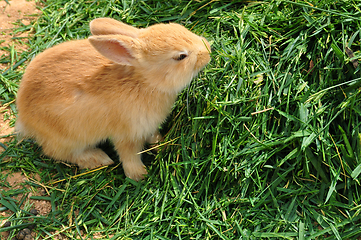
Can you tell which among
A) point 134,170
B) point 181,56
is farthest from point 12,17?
point 181,56

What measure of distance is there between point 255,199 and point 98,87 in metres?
2.06

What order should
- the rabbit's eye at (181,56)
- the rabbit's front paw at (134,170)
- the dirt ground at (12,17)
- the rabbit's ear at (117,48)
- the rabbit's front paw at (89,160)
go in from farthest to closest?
1. the dirt ground at (12,17)
2. the rabbit's front paw at (89,160)
3. the rabbit's front paw at (134,170)
4. the rabbit's eye at (181,56)
5. the rabbit's ear at (117,48)

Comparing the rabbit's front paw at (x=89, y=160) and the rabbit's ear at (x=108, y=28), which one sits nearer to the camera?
the rabbit's ear at (x=108, y=28)

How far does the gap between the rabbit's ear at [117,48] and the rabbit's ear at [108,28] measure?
0.31 meters

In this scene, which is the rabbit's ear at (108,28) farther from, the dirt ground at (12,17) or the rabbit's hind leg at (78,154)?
the dirt ground at (12,17)

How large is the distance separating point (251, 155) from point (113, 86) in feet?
5.44

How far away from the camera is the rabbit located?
12.8ft

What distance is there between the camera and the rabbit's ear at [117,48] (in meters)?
3.61

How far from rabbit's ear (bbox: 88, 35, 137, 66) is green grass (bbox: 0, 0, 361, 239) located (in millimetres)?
915

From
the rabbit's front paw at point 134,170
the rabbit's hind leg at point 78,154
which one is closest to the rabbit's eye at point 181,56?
→ the rabbit's front paw at point 134,170

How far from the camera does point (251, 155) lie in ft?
12.5

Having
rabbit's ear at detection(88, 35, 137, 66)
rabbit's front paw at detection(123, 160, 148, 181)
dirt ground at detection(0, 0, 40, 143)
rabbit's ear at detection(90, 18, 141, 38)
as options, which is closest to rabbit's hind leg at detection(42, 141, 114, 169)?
rabbit's front paw at detection(123, 160, 148, 181)

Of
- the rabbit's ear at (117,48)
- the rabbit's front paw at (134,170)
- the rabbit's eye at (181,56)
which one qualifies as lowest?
the rabbit's front paw at (134,170)

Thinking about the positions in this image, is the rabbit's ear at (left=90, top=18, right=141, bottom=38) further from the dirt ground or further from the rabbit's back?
the dirt ground
